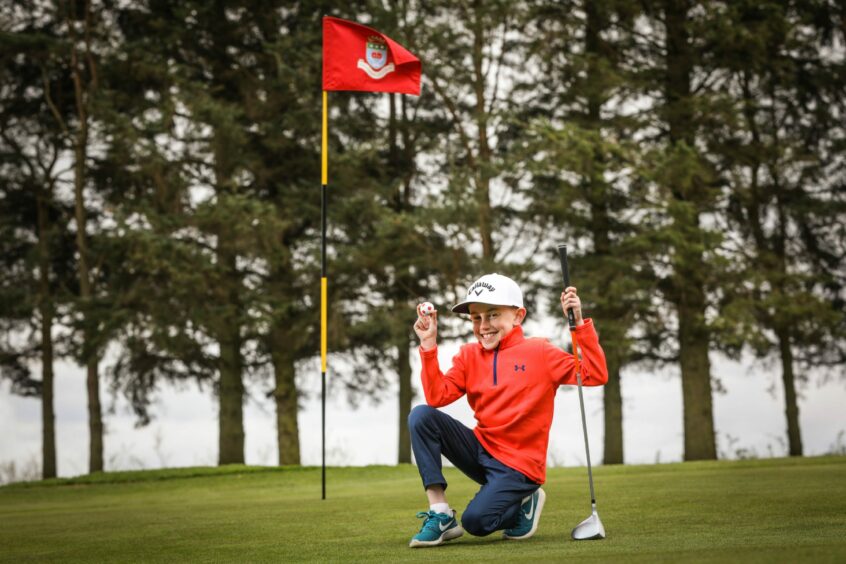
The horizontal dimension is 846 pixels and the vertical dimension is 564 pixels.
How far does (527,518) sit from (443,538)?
0.48 m

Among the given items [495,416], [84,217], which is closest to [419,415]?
[495,416]

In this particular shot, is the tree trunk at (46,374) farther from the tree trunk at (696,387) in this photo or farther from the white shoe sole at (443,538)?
the white shoe sole at (443,538)

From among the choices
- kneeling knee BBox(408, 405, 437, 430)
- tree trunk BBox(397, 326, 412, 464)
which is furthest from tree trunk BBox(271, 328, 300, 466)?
kneeling knee BBox(408, 405, 437, 430)

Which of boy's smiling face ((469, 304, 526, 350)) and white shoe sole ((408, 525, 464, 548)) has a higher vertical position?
boy's smiling face ((469, 304, 526, 350))

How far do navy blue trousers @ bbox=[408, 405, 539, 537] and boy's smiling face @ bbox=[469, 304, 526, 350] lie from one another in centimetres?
46

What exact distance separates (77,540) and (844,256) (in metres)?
19.7

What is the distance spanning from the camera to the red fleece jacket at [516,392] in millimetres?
5641

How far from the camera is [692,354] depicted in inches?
812

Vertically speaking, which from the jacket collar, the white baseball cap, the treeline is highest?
the treeline

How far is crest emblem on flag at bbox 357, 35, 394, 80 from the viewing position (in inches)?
518

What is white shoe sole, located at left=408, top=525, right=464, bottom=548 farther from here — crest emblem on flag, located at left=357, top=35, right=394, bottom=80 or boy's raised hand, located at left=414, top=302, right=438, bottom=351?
crest emblem on flag, located at left=357, top=35, right=394, bottom=80

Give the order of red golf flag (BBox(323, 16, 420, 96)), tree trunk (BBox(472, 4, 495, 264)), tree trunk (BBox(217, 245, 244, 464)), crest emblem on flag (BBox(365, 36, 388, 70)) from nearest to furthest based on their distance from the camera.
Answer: red golf flag (BBox(323, 16, 420, 96))
crest emblem on flag (BBox(365, 36, 388, 70))
tree trunk (BBox(472, 4, 495, 264))
tree trunk (BBox(217, 245, 244, 464))

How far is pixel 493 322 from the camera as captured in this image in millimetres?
5773

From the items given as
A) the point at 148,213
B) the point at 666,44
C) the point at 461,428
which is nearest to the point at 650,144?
the point at 666,44
